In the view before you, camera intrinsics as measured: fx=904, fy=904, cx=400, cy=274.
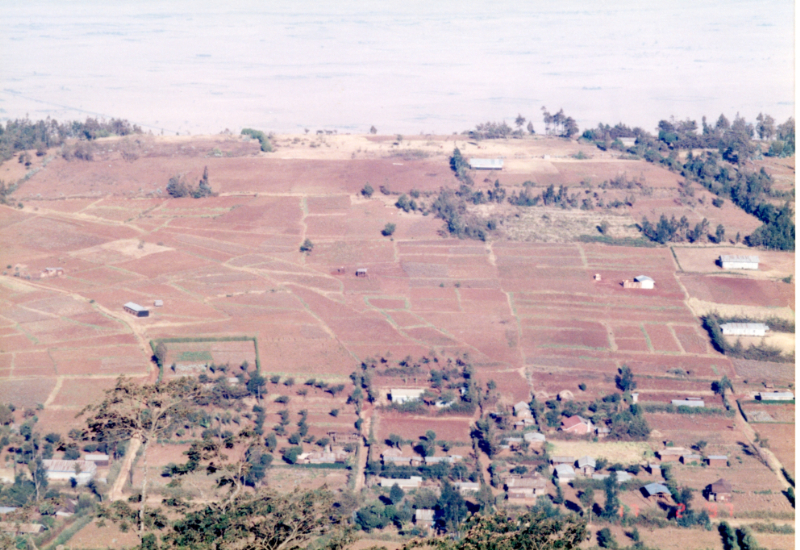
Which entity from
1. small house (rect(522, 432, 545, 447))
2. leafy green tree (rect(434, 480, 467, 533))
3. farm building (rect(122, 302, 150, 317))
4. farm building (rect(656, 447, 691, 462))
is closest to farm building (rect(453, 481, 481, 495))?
leafy green tree (rect(434, 480, 467, 533))

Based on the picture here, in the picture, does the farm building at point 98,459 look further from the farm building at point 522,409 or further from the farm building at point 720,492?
the farm building at point 720,492

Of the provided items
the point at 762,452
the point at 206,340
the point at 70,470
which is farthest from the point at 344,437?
the point at 762,452

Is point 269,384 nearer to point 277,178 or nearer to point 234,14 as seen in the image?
point 277,178

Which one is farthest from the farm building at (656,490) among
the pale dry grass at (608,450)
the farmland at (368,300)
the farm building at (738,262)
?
the farm building at (738,262)

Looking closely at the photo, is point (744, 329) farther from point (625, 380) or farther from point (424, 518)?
point (424, 518)

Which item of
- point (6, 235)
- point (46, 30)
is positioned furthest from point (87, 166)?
point (46, 30)

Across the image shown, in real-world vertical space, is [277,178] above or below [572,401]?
above
